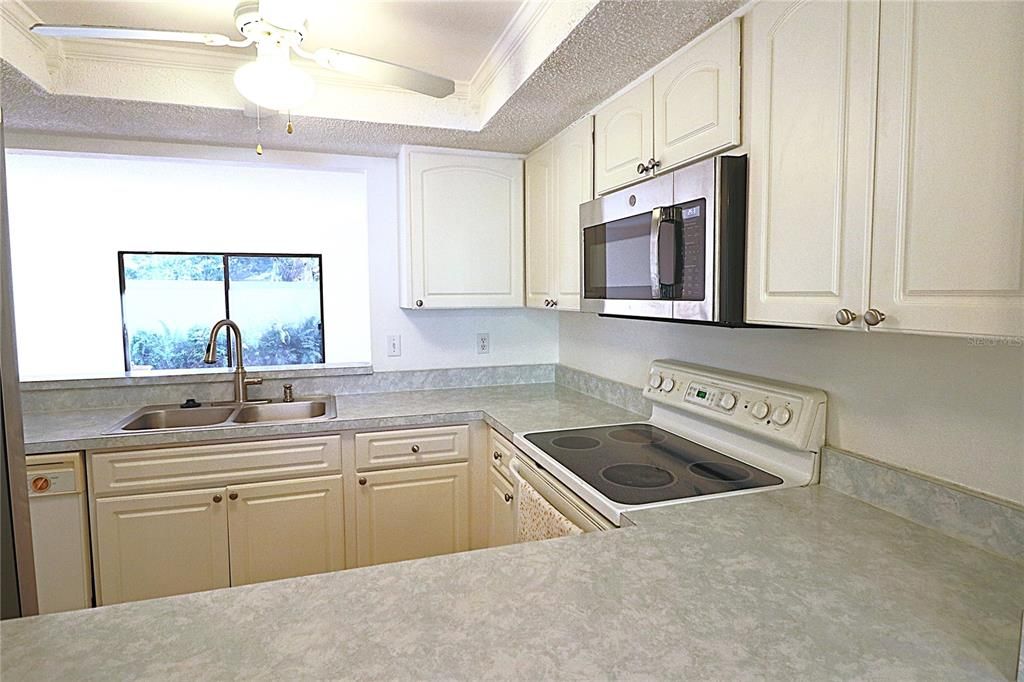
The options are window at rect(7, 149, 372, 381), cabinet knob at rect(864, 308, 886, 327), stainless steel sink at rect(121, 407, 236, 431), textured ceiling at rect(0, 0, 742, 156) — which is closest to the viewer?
cabinet knob at rect(864, 308, 886, 327)

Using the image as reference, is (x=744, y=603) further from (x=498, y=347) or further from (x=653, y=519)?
(x=498, y=347)

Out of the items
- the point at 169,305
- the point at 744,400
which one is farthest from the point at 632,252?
the point at 169,305

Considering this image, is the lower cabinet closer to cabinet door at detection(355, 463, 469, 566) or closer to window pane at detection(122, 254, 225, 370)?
cabinet door at detection(355, 463, 469, 566)

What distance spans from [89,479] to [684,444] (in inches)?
81.6

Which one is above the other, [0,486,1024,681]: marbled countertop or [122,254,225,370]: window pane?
[122,254,225,370]: window pane

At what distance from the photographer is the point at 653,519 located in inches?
49.8

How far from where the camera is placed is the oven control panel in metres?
1.48

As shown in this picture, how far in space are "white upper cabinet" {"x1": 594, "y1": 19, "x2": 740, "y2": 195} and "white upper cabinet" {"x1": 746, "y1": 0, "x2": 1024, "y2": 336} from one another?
7 centimetres

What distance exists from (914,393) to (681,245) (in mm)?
619

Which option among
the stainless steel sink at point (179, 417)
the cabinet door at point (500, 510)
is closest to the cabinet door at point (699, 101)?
the cabinet door at point (500, 510)

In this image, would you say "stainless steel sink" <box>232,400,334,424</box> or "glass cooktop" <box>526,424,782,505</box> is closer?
"glass cooktop" <box>526,424,782,505</box>

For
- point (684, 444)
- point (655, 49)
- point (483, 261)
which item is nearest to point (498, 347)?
point (483, 261)

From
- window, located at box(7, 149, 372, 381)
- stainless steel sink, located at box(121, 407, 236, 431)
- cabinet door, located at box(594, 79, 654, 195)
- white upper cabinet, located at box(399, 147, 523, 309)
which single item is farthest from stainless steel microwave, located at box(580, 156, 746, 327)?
window, located at box(7, 149, 372, 381)

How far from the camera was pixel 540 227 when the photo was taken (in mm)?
2545
